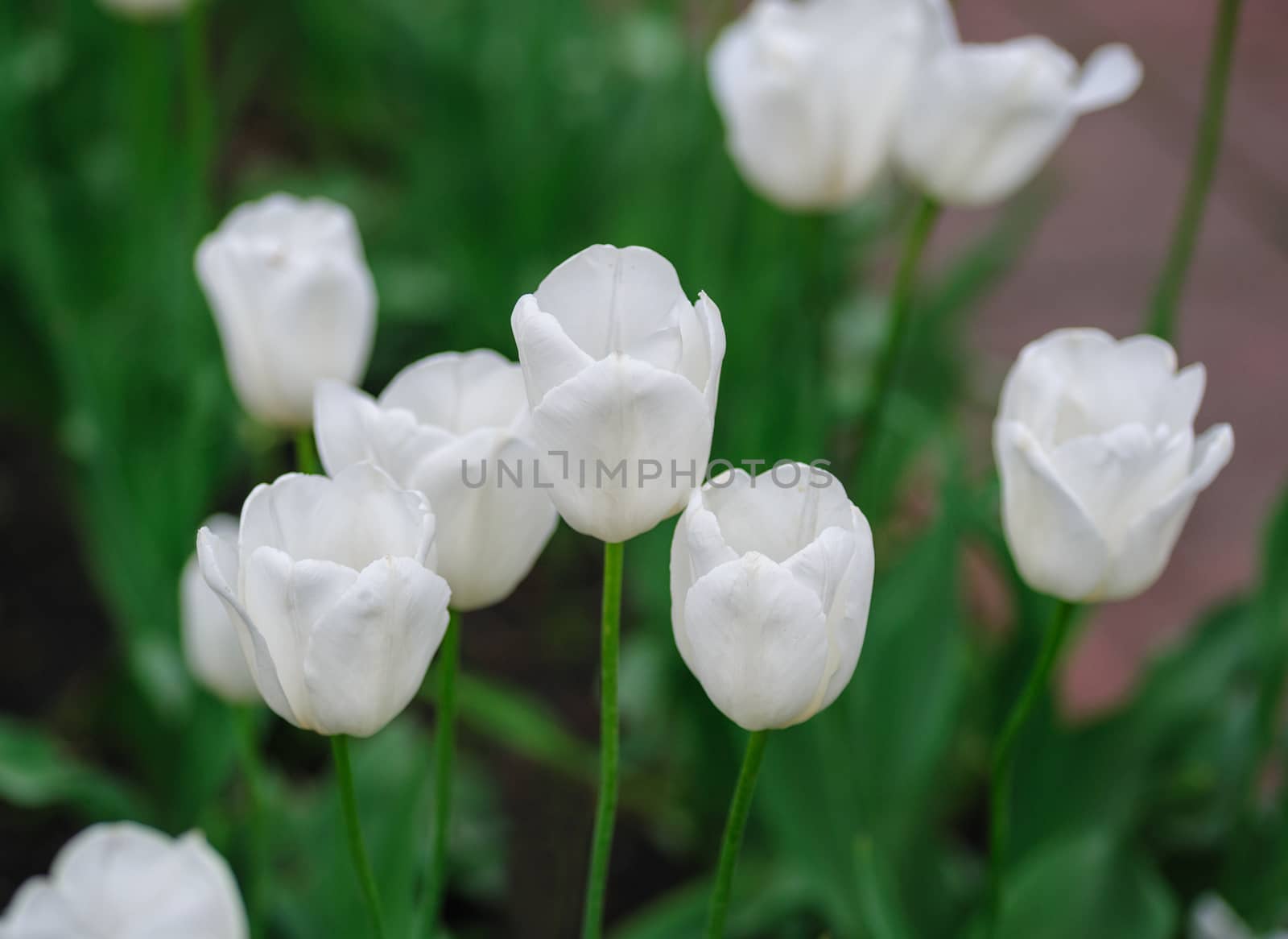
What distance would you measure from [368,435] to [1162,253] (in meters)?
1.59

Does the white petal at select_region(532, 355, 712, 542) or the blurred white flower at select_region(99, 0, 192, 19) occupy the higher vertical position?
the white petal at select_region(532, 355, 712, 542)

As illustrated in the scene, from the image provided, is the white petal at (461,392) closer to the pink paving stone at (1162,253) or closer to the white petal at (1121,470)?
the white petal at (1121,470)

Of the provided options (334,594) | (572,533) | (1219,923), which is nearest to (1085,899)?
(1219,923)

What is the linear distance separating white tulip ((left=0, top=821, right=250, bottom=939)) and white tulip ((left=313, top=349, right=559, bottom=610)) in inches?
5.0

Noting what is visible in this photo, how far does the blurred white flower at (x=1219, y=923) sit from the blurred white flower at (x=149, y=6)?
0.87 metres

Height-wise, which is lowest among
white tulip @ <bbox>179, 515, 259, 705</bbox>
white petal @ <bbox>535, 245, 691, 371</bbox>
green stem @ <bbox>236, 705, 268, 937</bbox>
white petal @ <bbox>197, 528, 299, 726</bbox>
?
green stem @ <bbox>236, 705, 268, 937</bbox>

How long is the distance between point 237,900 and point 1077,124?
1.93m

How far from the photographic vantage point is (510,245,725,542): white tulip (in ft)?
1.23

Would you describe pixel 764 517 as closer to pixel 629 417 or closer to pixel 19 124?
pixel 629 417

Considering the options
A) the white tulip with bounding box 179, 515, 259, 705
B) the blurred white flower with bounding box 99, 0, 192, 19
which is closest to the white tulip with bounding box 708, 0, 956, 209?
the white tulip with bounding box 179, 515, 259, 705

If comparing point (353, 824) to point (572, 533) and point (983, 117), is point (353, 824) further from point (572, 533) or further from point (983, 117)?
point (572, 533)

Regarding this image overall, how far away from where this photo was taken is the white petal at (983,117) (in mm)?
705

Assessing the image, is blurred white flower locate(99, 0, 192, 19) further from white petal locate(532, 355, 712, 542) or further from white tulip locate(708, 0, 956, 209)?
white petal locate(532, 355, 712, 542)

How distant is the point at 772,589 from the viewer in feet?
1.22
